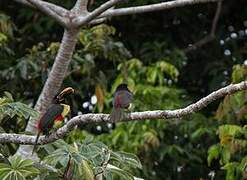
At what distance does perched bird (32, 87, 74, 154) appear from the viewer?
352 cm

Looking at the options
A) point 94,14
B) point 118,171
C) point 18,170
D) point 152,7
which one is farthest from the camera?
point 152,7

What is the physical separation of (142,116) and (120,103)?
375 millimetres

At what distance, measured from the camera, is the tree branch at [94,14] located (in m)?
4.43

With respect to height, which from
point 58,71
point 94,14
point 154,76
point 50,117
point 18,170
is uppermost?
point 154,76

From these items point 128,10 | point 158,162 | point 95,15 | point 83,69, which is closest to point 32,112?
point 95,15

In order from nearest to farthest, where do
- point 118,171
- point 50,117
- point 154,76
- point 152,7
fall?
point 118,171
point 50,117
point 152,7
point 154,76

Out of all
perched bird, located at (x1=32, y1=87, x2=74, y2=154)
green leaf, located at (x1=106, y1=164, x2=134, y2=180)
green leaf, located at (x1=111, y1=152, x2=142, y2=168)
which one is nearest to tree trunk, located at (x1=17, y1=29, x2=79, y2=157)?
perched bird, located at (x1=32, y1=87, x2=74, y2=154)

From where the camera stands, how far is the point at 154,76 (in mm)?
6266

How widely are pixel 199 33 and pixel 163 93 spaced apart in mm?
1886

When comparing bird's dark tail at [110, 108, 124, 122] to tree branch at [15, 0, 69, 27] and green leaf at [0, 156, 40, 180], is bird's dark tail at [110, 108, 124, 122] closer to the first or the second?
green leaf at [0, 156, 40, 180]

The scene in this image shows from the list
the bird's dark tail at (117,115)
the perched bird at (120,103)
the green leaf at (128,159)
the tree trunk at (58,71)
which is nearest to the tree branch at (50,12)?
the tree trunk at (58,71)

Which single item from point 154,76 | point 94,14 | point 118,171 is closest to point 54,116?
point 118,171

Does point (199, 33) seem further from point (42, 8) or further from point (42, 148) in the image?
point (42, 148)

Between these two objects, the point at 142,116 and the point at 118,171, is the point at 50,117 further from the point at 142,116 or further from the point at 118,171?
the point at 142,116
